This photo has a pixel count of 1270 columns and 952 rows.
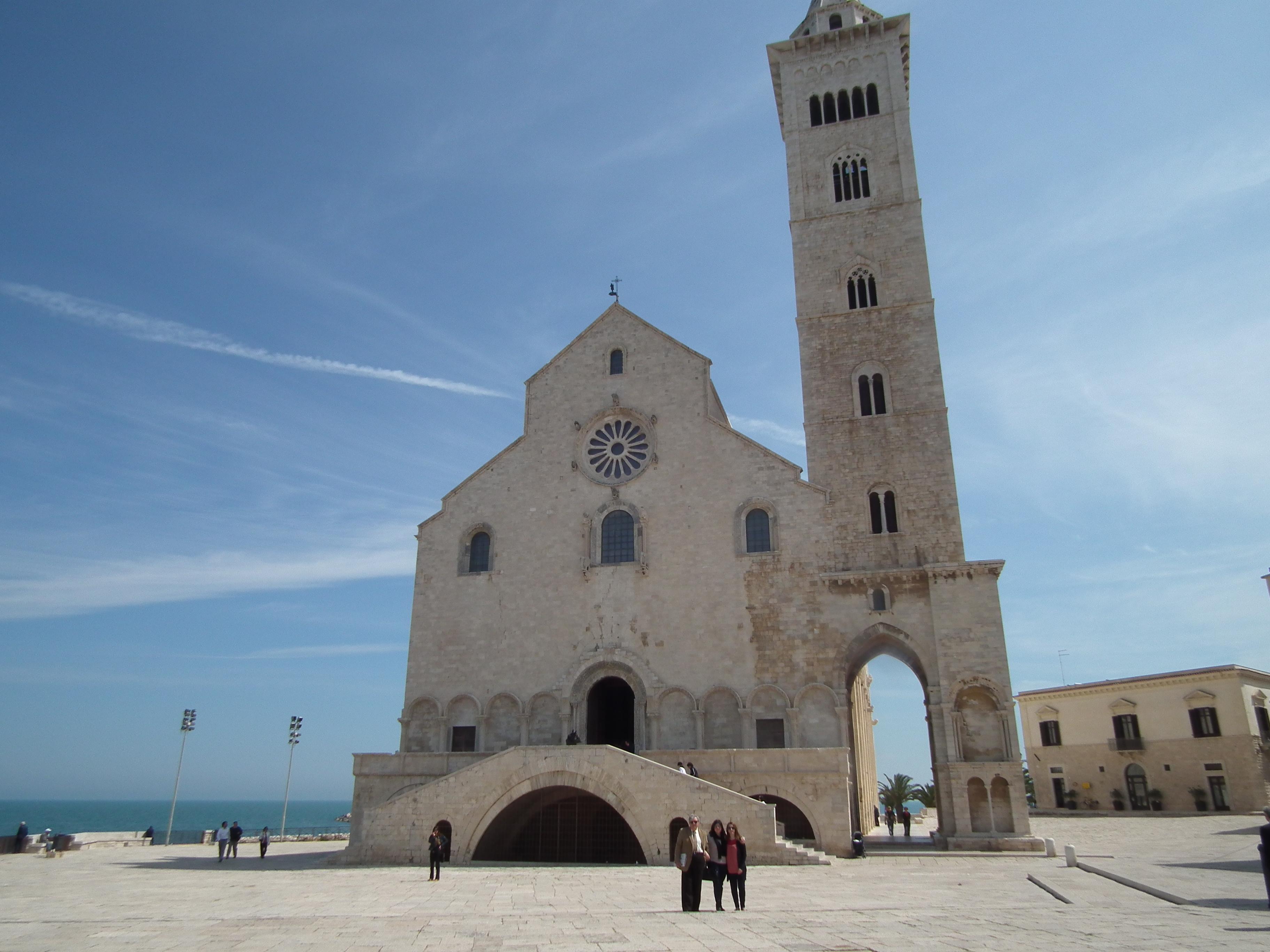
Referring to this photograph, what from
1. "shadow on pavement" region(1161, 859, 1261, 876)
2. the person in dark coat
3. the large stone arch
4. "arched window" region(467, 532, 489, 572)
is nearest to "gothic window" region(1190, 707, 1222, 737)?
"shadow on pavement" region(1161, 859, 1261, 876)

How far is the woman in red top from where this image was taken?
43.3ft

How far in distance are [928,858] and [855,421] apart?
13.4 m

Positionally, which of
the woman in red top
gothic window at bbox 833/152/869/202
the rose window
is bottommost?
the woman in red top

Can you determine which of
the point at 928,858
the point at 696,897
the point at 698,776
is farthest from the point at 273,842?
the point at 696,897

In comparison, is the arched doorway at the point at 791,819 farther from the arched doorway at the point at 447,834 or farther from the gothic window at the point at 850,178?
the gothic window at the point at 850,178

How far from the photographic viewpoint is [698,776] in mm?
23859

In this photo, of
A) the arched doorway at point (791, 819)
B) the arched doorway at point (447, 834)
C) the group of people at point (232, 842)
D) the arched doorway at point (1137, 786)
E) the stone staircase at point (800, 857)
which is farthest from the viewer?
the arched doorway at point (1137, 786)

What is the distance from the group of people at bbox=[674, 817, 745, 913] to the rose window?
16.9 metres

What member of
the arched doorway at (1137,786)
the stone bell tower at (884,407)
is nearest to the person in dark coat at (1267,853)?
the stone bell tower at (884,407)

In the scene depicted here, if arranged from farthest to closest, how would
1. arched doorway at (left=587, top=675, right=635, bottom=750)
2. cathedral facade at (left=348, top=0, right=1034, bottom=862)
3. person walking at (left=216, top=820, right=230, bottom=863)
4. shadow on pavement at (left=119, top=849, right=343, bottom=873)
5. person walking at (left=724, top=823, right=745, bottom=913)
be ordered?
arched doorway at (left=587, top=675, right=635, bottom=750), person walking at (left=216, top=820, right=230, bottom=863), cathedral facade at (left=348, top=0, right=1034, bottom=862), shadow on pavement at (left=119, top=849, right=343, bottom=873), person walking at (left=724, top=823, right=745, bottom=913)

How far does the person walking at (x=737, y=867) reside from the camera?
13203 mm

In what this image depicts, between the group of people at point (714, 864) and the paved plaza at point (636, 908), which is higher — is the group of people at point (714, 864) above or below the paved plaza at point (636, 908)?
above

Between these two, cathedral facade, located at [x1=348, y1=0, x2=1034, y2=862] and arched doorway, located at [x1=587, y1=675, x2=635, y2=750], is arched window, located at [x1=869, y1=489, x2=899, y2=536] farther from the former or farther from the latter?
arched doorway, located at [x1=587, y1=675, x2=635, y2=750]

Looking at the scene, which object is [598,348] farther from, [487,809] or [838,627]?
[487,809]
